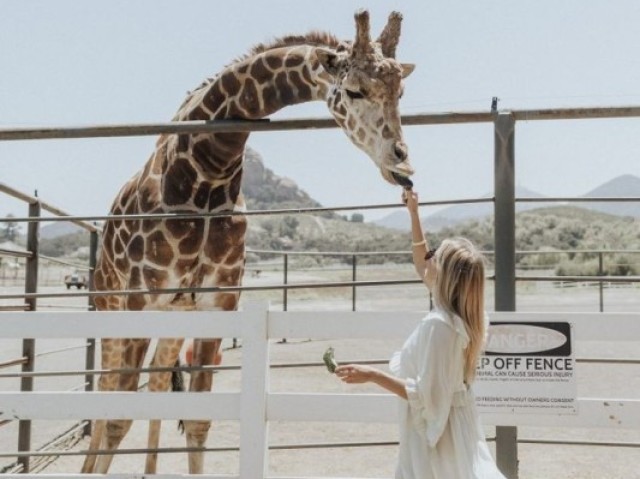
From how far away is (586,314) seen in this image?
2.80 meters

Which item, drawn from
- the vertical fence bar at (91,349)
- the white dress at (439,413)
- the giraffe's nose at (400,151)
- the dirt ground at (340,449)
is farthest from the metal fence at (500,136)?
the vertical fence bar at (91,349)

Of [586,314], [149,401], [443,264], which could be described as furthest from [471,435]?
[149,401]

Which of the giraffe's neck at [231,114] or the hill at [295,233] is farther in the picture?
the hill at [295,233]

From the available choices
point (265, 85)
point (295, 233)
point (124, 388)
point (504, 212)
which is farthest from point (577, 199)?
point (295, 233)

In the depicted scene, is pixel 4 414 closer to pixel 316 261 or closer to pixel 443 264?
pixel 443 264

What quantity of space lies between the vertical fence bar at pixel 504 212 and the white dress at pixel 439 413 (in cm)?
89

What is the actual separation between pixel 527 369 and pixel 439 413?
2.94 feet

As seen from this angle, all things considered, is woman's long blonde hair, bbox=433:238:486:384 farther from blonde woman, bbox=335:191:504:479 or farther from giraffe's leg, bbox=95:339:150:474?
giraffe's leg, bbox=95:339:150:474

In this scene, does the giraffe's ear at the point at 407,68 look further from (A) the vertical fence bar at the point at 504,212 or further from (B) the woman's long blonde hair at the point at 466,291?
(B) the woman's long blonde hair at the point at 466,291

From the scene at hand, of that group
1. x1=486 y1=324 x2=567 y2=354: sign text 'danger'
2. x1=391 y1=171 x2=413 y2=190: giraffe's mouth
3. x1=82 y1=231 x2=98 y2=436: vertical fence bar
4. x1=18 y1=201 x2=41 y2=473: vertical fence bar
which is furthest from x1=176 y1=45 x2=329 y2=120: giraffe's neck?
x1=82 y1=231 x2=98 y2=436: vertical fence bar

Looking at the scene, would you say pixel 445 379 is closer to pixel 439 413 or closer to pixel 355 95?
pixel 439 413

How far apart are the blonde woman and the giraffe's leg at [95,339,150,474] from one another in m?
2.30

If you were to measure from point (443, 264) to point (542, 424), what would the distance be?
108 cm

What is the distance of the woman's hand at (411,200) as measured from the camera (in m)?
2.84
